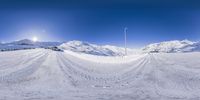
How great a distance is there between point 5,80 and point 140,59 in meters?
6.02

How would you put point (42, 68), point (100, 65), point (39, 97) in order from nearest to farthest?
1. point (39, 97)
2. point (42, 68)
3. point (100, 65)

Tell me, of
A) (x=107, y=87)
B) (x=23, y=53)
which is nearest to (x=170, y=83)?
(x=107, y=87)

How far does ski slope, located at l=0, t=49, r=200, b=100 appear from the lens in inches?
396

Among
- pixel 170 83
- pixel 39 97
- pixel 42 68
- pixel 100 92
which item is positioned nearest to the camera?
pixel 39 97

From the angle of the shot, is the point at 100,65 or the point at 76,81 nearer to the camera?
the point at 76,81

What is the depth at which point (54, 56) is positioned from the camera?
12594 millimetres

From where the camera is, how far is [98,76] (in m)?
12.0

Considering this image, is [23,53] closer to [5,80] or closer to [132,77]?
[5,80]

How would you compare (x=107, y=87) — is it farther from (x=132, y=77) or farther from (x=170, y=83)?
(x=170, y=83)

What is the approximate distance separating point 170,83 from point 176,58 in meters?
1.62

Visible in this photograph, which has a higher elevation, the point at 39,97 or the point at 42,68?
the point at 42,68

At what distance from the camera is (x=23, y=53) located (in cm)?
1250

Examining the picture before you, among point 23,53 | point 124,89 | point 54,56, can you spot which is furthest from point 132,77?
point 23,53

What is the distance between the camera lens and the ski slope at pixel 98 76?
10047 mm
